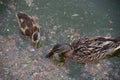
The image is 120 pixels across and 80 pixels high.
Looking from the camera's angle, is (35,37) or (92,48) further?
(35,37)

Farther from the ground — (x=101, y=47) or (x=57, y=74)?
(x=101, y=47)

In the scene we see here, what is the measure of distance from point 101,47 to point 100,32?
0.57 m

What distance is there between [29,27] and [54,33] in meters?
0.42

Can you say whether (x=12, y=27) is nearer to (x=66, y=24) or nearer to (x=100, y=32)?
(x=66, y=24)

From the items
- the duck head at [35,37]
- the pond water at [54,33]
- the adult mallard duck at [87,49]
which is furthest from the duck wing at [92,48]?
the duck head at [35,37]

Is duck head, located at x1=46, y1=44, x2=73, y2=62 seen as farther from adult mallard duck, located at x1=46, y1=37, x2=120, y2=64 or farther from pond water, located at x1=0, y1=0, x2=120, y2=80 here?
pond water, located at x1=0, y1=0, x2=120, y2=80

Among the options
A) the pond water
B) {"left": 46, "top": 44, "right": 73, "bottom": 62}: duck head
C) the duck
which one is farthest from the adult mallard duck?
the duck

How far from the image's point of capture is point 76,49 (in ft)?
13.4

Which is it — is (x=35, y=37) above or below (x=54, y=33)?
above

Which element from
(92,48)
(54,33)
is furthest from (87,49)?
(54,33)

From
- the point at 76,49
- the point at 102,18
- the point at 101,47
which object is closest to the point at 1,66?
the point at 76,49

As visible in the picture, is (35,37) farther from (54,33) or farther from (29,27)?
(54,33)

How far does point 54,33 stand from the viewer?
177 inches

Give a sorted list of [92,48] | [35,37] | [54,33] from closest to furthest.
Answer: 1. [92,48]
2. [35,37]
3. [54,33]
